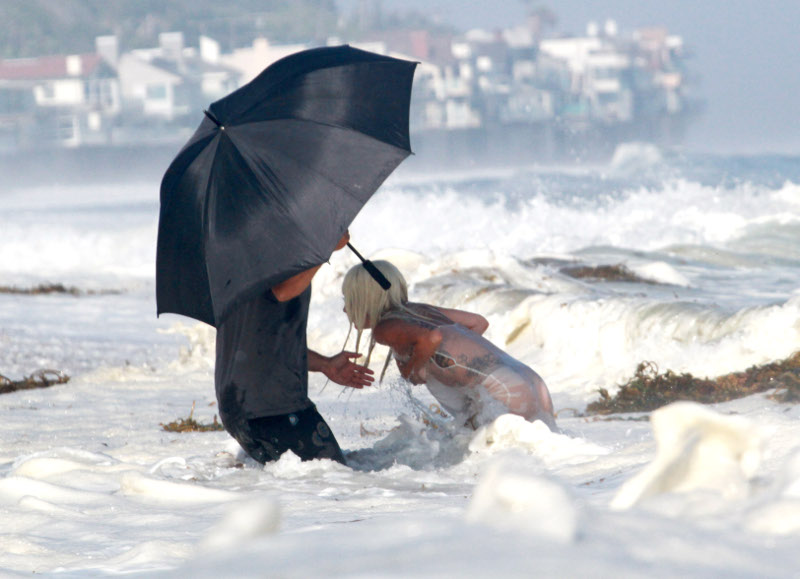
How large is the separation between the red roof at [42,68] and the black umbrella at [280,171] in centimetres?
11152

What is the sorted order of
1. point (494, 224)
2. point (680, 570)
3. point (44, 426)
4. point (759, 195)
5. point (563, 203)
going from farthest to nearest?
point (563, 203) → point (494, 224) → point (759, 195) → point (44, 426) → point (680, 570)

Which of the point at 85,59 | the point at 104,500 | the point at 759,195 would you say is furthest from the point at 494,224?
the point at 85,59

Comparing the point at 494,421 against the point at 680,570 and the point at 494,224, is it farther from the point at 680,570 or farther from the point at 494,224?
the point at 494,224

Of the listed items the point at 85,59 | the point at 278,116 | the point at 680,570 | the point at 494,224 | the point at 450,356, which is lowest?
the point at 494,224

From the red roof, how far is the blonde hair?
112m

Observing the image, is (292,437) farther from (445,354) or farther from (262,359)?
(445,354)

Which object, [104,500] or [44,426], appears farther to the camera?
[44,426]

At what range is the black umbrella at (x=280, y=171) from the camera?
4.37m

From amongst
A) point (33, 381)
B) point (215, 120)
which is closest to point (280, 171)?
point (215, 120)

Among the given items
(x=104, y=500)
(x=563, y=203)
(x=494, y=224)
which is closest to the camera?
(x=104, y=500)

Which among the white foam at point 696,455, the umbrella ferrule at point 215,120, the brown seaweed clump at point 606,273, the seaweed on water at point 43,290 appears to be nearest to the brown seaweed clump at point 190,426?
the umbrella ferrule at point 215,120

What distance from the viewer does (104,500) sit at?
4.24 metres

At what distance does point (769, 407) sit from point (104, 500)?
3.96m

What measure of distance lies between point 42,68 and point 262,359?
118m
